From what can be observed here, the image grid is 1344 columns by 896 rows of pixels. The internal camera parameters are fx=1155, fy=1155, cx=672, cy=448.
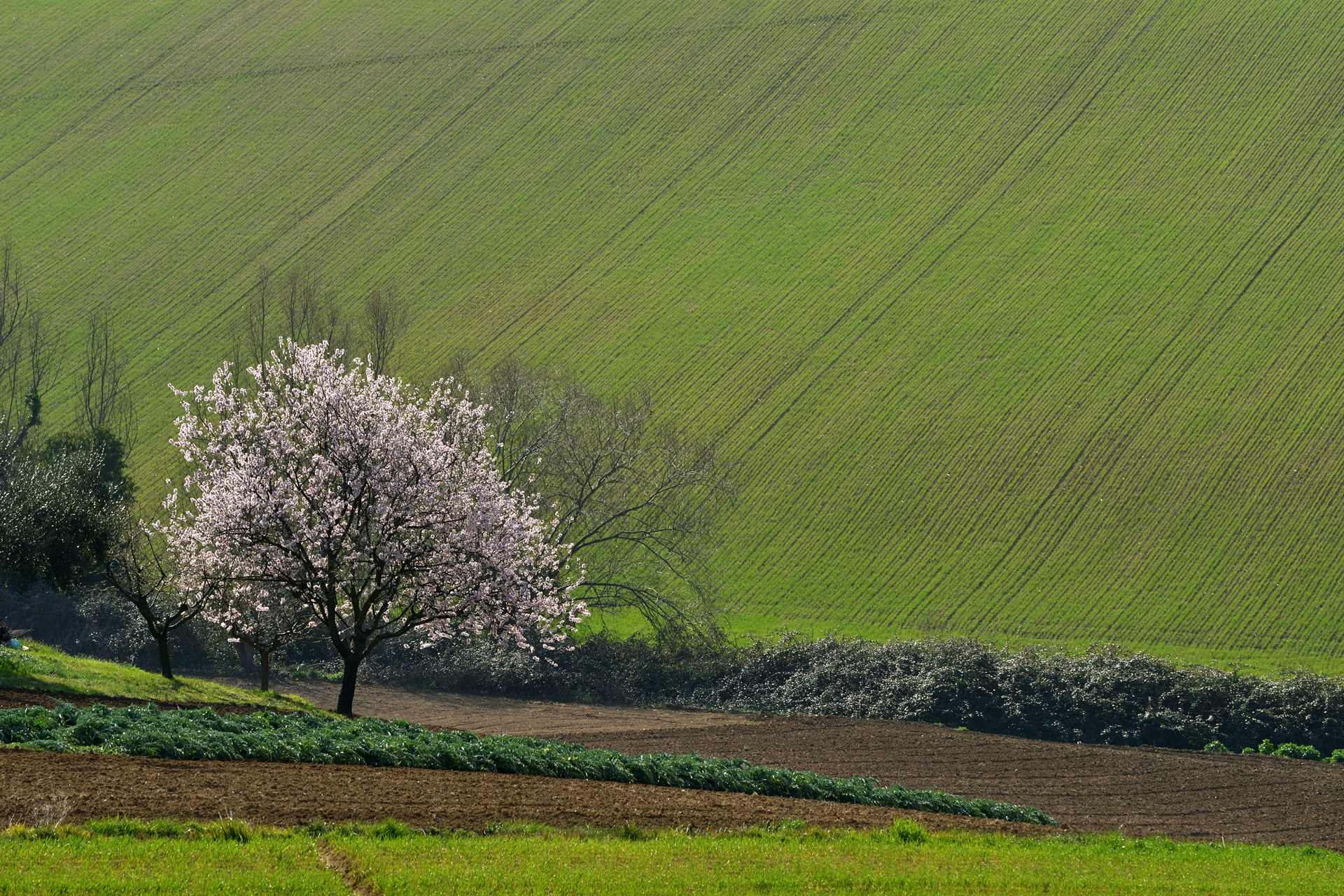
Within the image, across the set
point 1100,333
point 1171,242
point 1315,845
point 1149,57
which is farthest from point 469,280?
point 1315,845

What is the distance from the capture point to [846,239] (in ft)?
274

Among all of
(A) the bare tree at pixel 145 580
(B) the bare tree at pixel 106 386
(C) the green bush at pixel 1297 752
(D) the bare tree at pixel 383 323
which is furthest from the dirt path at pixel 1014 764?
(B) the bare tree at pixel 106 386

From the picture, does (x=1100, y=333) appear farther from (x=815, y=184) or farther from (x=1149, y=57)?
(x=1149, y=57)

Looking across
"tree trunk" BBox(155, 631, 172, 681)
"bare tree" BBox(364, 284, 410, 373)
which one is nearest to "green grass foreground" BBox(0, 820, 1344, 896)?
"tree trunk" BBox(155, 631, 172, 681)

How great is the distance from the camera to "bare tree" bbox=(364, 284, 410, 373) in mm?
67125

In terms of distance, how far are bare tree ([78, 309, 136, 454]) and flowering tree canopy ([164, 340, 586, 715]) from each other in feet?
136

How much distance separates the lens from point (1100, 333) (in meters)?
71.9

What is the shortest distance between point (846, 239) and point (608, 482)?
3734cm

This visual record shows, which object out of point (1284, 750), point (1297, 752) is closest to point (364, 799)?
point (1284, 750)

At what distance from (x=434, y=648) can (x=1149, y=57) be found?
248 feet

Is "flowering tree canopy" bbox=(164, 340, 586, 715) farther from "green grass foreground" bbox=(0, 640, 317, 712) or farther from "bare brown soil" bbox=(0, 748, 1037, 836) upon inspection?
"bare brown soil" bbox=(0, 748, 1037, 836)

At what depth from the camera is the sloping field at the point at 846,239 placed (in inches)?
2331

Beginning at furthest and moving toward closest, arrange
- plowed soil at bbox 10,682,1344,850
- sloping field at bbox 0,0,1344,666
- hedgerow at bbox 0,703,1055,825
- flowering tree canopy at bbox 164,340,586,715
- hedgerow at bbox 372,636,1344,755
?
sloping field at bbox 0,0,1344,666, hedgerow at bbox 372,636,1344,755, flowering tree canopy at bbox 164,340,586,715, hedgerow at bbox 0,703,1055,825, plowed soil at bbox 10,682,1344,850

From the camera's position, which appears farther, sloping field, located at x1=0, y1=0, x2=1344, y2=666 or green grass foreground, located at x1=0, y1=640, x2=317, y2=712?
sloping field, located at x1=0, y1=0, x2=1344, y2=666
